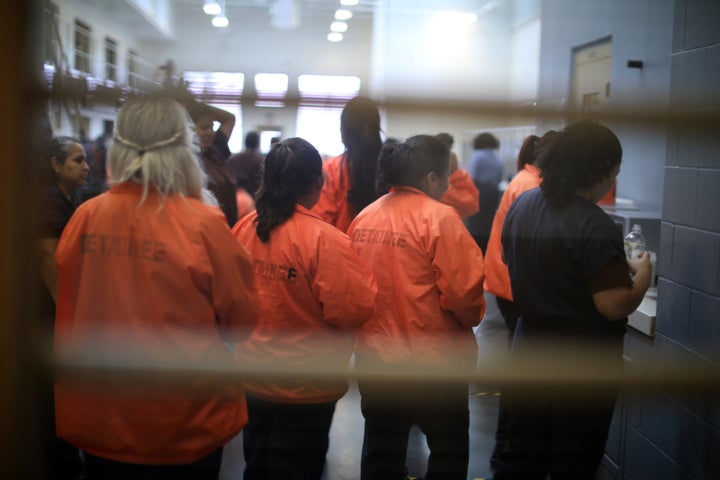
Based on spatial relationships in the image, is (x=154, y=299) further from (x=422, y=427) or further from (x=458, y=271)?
(x=422, y=427)

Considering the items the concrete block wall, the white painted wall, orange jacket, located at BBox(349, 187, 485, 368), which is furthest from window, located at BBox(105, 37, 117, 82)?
the concrete block wall

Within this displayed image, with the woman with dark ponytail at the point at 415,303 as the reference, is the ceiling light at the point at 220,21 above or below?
above

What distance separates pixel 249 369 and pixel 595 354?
31.3 inches

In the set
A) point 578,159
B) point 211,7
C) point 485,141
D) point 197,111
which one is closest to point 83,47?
point 211,7

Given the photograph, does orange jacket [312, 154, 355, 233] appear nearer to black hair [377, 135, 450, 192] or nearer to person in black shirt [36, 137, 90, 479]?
black hair [377, 135, 450, 192]

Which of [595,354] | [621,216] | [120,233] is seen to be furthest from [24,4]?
[621,216]

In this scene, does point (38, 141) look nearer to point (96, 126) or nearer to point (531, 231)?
point (96, 126)

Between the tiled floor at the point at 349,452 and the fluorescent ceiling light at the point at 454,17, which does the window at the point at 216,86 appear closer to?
the fluorescent ceiling light at the point at 454,17

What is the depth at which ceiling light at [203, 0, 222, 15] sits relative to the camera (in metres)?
1.01

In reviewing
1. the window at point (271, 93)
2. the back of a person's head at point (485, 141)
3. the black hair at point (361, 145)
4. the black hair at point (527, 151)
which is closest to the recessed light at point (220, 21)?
the window at point (271, 93)

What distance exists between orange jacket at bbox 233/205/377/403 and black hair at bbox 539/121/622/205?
568 millimetres

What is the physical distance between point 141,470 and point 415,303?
2.71 feet

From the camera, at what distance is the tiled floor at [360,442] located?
2.10 metres

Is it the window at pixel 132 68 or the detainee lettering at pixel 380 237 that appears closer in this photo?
the window at pixel 132 68
